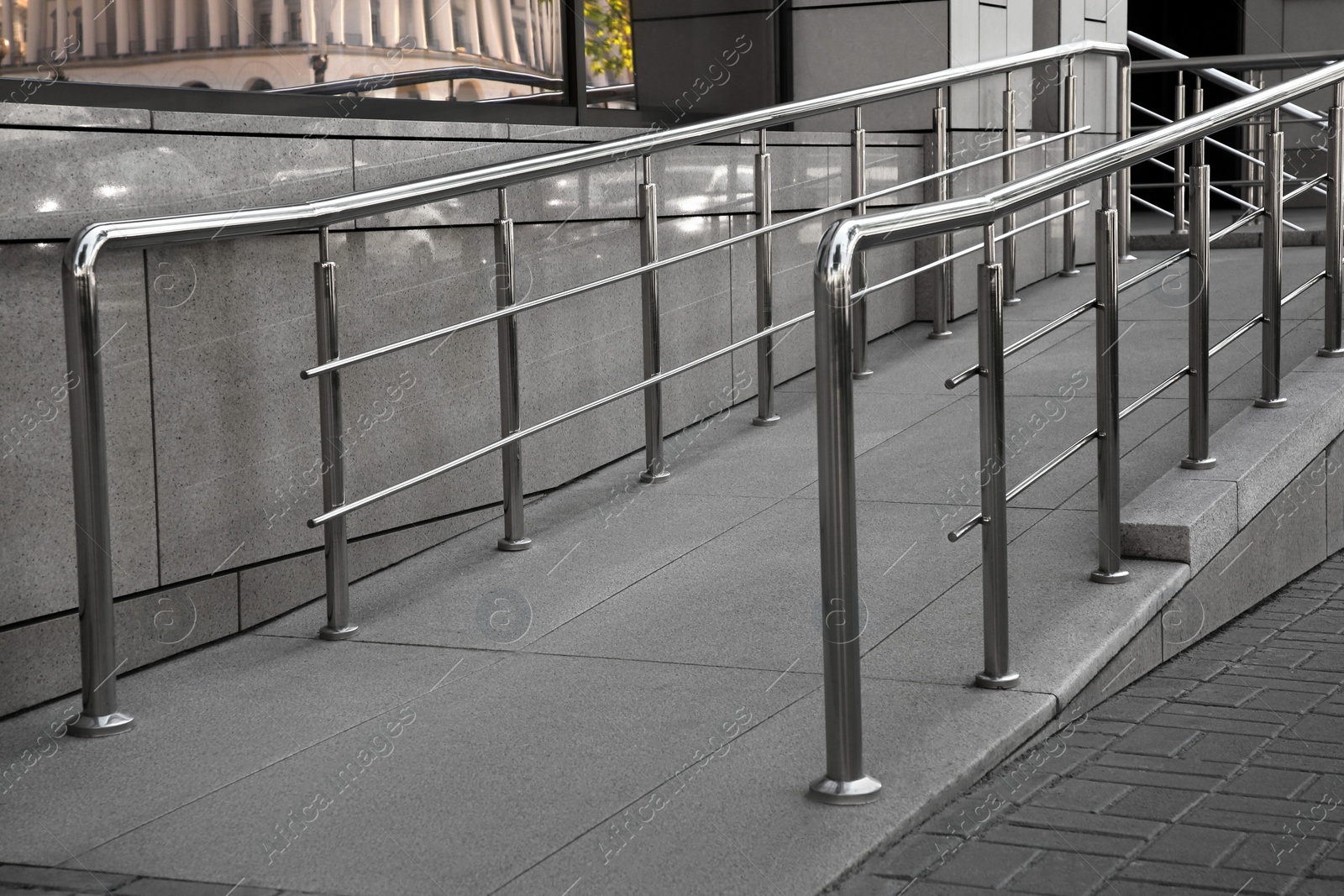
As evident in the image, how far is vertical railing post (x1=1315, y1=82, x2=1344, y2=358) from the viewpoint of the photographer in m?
4.96

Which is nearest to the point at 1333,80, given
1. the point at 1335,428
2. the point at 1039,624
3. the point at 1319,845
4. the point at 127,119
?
the point at 1335,428

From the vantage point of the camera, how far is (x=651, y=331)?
5.01 meters

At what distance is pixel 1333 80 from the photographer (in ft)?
16.0

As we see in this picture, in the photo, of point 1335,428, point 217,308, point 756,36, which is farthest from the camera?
point 756,36

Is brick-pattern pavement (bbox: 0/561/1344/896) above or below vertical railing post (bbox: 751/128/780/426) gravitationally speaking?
below

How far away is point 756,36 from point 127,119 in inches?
183

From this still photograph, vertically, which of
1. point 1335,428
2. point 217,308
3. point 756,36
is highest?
point 756,36

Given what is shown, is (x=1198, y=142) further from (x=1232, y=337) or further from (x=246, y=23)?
(x=246, y=23)

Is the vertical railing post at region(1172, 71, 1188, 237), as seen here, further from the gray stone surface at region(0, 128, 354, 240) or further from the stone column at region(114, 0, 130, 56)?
the stone column at region(114, 0, 130, 56)

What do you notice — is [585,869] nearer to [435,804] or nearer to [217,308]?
[435,804]

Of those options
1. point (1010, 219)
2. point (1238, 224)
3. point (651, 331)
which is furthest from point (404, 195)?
point (1010, 219)

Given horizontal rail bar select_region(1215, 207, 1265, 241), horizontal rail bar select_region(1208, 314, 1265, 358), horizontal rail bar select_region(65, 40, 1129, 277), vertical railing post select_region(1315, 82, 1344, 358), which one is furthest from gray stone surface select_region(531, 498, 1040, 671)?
vertical railing post select_region(1315, 82, 1344, 358)

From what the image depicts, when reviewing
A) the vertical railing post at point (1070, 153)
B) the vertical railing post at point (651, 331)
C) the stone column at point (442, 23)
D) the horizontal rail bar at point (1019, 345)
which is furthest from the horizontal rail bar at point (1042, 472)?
the vertical railing post at point (1070, 153)

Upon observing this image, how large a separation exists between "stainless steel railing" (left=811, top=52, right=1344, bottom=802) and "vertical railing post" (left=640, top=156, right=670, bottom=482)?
163cm
